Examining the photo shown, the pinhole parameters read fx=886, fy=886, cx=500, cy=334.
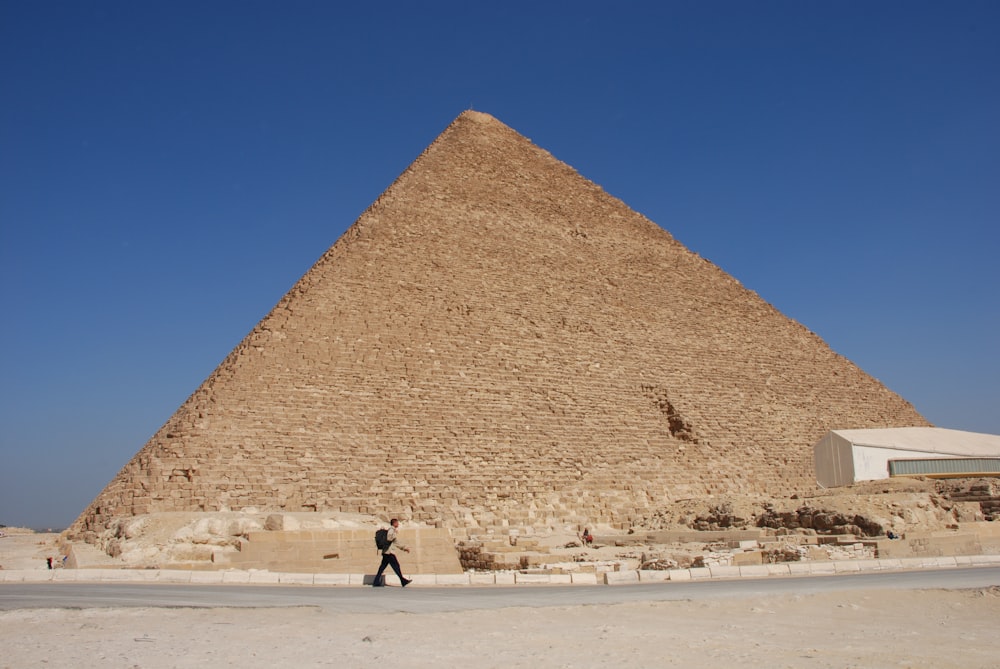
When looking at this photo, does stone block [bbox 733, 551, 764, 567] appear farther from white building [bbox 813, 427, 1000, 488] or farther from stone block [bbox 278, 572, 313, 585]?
white building [bbox 813, 427, 1000, 488]

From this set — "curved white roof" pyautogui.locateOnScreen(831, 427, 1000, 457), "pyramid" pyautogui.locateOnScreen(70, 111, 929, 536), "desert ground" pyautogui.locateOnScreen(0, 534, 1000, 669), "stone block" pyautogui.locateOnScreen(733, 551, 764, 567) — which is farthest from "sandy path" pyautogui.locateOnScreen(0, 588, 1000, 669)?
"curved white roof" pyautogui.locateOnScreen(831, 427, 1000, 457)

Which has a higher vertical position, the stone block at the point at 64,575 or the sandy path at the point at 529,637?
the stone block at the point at 64,575

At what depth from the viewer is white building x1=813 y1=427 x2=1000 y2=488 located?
18703mm

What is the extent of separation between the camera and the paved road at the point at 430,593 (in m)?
6.04

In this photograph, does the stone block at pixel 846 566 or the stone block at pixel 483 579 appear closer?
the stone block at pixel 483 579

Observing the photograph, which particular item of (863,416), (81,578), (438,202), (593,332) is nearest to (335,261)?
(438,202)

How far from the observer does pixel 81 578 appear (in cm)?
805

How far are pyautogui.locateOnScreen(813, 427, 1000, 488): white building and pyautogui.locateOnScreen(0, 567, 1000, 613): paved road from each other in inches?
434

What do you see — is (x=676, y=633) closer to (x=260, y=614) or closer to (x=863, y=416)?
(x=260, y=614)

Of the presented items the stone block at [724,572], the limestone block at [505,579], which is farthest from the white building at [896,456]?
the limestone block at [505,579]

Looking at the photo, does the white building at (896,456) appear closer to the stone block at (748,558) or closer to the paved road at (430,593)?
the stone block at (748,558)

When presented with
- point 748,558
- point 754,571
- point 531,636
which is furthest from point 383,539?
point 748,558

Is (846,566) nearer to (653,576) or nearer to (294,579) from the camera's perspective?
(653,576)

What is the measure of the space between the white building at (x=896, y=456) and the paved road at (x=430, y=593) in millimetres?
11034
